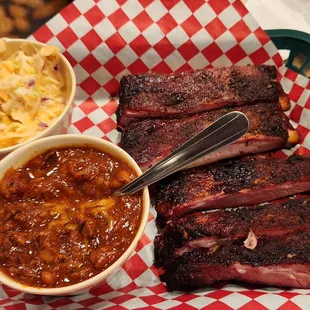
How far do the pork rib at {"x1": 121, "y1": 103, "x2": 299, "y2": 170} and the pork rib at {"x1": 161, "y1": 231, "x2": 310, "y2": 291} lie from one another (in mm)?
612

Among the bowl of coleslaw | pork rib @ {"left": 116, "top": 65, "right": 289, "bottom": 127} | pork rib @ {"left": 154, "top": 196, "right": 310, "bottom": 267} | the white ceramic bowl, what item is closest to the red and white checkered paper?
pork rib @ {"left": 116, "top": 65, "right": 289, "bottom": 127}

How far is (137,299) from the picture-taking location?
2184 mm

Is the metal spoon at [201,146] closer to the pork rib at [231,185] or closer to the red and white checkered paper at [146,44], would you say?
the pork rib at [231,185]

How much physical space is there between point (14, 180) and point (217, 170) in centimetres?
120

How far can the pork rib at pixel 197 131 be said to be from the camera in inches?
103

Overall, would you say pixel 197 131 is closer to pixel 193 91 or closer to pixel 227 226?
pixel 193 91

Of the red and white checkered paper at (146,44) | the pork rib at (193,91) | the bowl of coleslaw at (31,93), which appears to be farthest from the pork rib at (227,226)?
the bowl of coleslaw at (31,93)

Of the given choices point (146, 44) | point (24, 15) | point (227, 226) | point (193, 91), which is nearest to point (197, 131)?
point (193, 91)

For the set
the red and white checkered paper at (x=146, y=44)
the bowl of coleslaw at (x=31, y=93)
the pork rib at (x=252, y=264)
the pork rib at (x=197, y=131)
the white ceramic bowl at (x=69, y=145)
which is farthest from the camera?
the red and white checkered paper at (x=146, y=44)

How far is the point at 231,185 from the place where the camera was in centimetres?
250

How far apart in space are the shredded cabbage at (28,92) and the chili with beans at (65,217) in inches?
12.7

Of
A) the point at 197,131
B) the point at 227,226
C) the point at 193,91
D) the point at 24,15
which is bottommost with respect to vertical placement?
the point at 227,226

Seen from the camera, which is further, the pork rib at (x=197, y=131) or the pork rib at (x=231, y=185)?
the pork rib at (x=197, y=131)

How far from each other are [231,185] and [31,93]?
133cm
